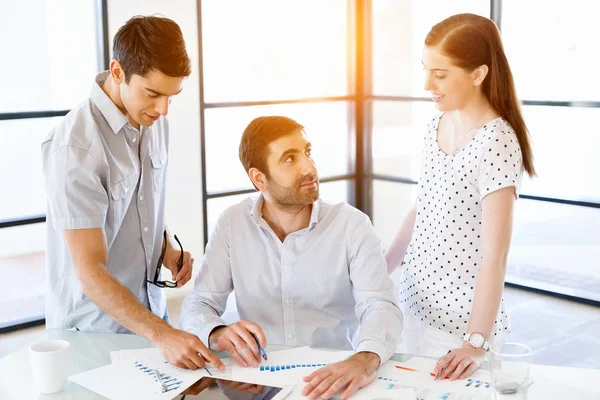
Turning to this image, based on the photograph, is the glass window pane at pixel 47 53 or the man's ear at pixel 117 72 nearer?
the man's ear at pixel 117 72

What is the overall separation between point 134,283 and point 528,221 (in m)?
3.67

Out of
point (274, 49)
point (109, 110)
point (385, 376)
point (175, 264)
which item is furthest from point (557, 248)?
point (109, 110)

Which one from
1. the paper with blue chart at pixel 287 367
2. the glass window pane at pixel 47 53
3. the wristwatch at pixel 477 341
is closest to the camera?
the paper with blue chart at pixel 287 367

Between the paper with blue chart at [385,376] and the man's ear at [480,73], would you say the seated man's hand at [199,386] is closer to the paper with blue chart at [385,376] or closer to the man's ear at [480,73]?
the paper with blue chart at [385,376]

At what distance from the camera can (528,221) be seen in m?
5.30

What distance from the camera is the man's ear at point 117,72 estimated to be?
2094 millimetres

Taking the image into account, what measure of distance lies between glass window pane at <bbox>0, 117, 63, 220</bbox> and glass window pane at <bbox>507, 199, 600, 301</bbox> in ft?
10.2

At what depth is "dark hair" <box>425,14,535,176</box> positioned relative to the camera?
205 cm

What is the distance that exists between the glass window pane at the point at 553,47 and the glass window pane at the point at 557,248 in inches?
29.6

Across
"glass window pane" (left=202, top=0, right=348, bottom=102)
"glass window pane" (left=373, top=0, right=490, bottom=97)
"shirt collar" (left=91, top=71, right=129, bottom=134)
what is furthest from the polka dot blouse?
"glass window pane" (left=373, top=0, right=490, bottom=97)

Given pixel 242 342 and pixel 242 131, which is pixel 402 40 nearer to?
pixel 242 131

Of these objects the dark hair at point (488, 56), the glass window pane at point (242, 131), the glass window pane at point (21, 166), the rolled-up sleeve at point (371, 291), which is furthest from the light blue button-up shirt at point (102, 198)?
the glass window pane at point (242, 131)

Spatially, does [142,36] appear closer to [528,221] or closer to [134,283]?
[134,283]

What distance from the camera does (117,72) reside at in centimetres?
210
